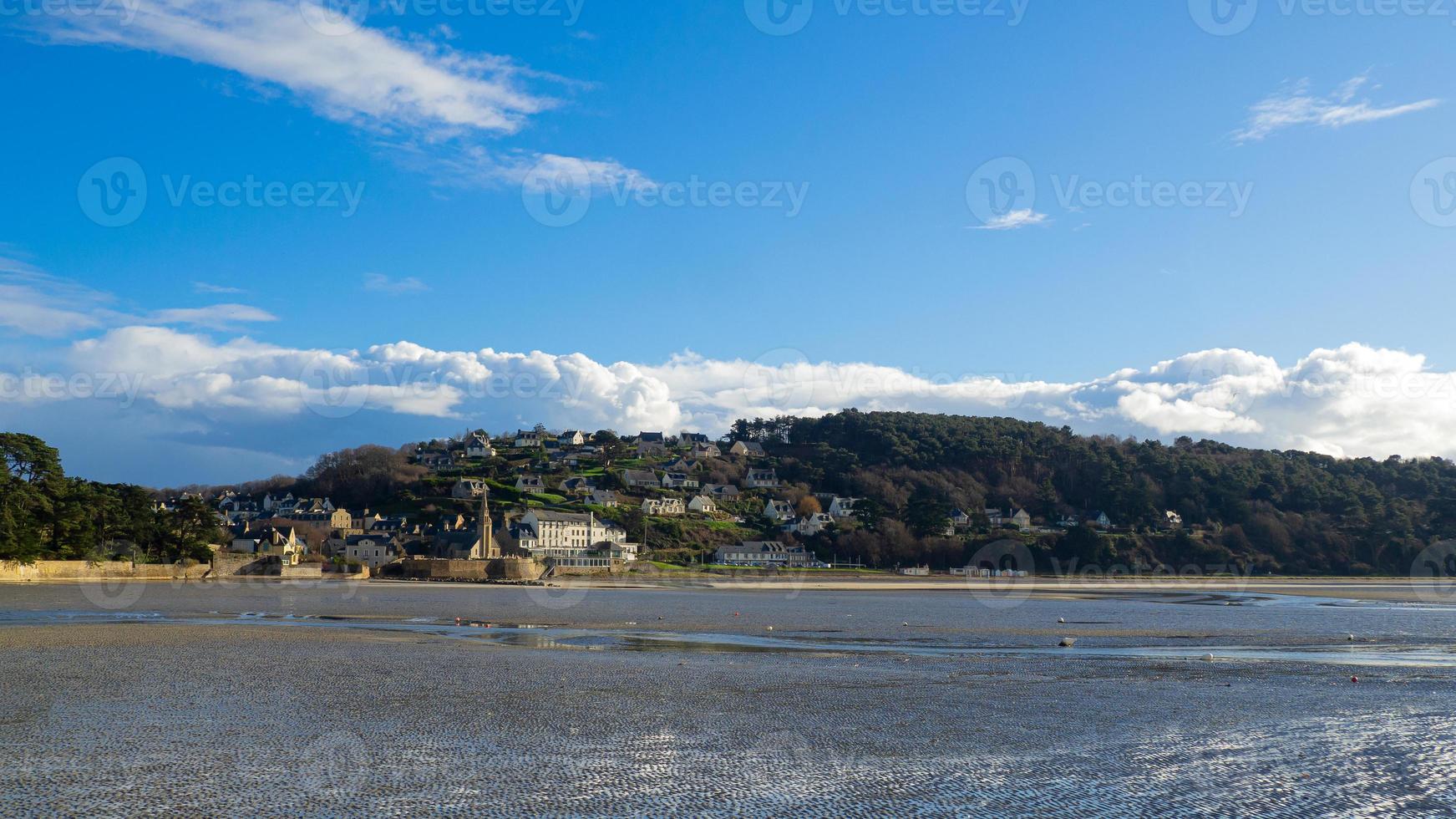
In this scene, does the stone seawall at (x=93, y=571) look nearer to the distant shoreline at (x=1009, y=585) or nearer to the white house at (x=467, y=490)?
the distant shoreline at (x=1009, y=585)

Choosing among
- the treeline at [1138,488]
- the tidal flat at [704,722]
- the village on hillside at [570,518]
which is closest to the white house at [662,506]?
the village on hillside at [570,518]

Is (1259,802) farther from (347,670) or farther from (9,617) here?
(9,617)

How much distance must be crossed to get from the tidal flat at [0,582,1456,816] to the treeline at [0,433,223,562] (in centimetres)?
3697

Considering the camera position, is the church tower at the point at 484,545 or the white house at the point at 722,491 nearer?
the church tower at the point at 484,545

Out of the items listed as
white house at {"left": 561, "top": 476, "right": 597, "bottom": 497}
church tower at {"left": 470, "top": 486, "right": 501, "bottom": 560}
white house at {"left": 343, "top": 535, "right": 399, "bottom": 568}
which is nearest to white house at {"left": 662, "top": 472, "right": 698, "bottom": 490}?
white house at {"left": 561, "top": 476, "right": 597, "bottom": 497}

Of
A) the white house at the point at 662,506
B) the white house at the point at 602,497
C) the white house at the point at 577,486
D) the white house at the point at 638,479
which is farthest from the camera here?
the white house at the point at 638,479

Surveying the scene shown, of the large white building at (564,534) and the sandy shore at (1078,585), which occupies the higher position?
the large white building at (564,534)

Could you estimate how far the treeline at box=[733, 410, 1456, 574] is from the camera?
123250 mm

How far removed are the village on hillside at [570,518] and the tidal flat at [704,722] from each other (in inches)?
2701

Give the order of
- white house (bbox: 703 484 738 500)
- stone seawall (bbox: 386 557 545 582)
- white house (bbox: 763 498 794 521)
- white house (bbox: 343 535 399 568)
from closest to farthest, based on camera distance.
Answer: stone seawall (bbox: 386 557 545 582) < white house (bbox: 343 535 399 568) < white house (bbox: 763 498 794 521) < white house (bbox: 703 484 738 500)

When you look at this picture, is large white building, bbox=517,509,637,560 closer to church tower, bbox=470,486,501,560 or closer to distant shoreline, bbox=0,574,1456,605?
church tower, bbox=470,486,501,560

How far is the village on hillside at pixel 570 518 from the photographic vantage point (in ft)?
346

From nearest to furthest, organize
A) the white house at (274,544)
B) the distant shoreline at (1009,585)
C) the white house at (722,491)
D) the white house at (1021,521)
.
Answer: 1. the distant shoreline at (1009,585)
2. the white house at (274,544)
3. the white house at (1021,521)
4. the white house at (722,491)

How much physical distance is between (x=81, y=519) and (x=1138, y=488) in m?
125
